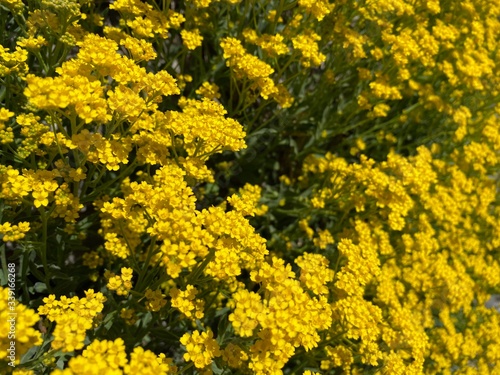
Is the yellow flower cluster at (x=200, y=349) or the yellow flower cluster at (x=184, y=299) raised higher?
the yellow flower cluster at (x=184, y=299)

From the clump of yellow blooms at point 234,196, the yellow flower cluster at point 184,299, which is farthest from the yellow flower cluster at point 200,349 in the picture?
the yellow flower cluster at point 184,299

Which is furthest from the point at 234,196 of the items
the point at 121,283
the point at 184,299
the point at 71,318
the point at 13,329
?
the point at 13,329

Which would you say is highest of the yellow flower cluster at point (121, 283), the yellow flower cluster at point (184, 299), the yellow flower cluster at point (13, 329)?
the yellow flower cluster at point (13, 329)

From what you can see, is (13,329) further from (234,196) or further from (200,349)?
(234,196)

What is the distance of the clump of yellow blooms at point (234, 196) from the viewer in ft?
5.85

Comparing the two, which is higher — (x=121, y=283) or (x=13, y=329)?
(x=13, y=329)

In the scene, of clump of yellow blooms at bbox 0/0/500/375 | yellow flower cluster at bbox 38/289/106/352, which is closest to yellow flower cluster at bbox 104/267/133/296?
clump of yellow blooms at bbox 0/0/500/375

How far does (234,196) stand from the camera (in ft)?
6.93

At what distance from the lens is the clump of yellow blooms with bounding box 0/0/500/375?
5.85ft

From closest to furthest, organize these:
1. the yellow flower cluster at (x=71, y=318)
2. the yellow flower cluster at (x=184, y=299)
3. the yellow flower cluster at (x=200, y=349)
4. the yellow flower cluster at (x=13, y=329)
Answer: the yellow flower cluster at (x=13, y=329) < the yellow flower cluster at (x=71, y=318) < the yellow flower cluster at (x=200, y=349) < the yellow flower cluster at (x=184, y=299)

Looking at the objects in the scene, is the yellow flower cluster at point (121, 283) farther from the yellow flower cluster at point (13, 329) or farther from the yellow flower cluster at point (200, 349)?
the yellow flower cluster at point (13, 329)

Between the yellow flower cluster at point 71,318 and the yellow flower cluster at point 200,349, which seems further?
the yellow flower cluster at point 200,349

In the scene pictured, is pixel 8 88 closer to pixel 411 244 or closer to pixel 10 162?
pixel 10 162

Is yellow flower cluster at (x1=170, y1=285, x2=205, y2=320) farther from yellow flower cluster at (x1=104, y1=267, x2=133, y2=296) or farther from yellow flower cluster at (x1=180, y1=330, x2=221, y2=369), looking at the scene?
yellow flower cluster at (x1=104, y1=267, x2=133, y2=296)
